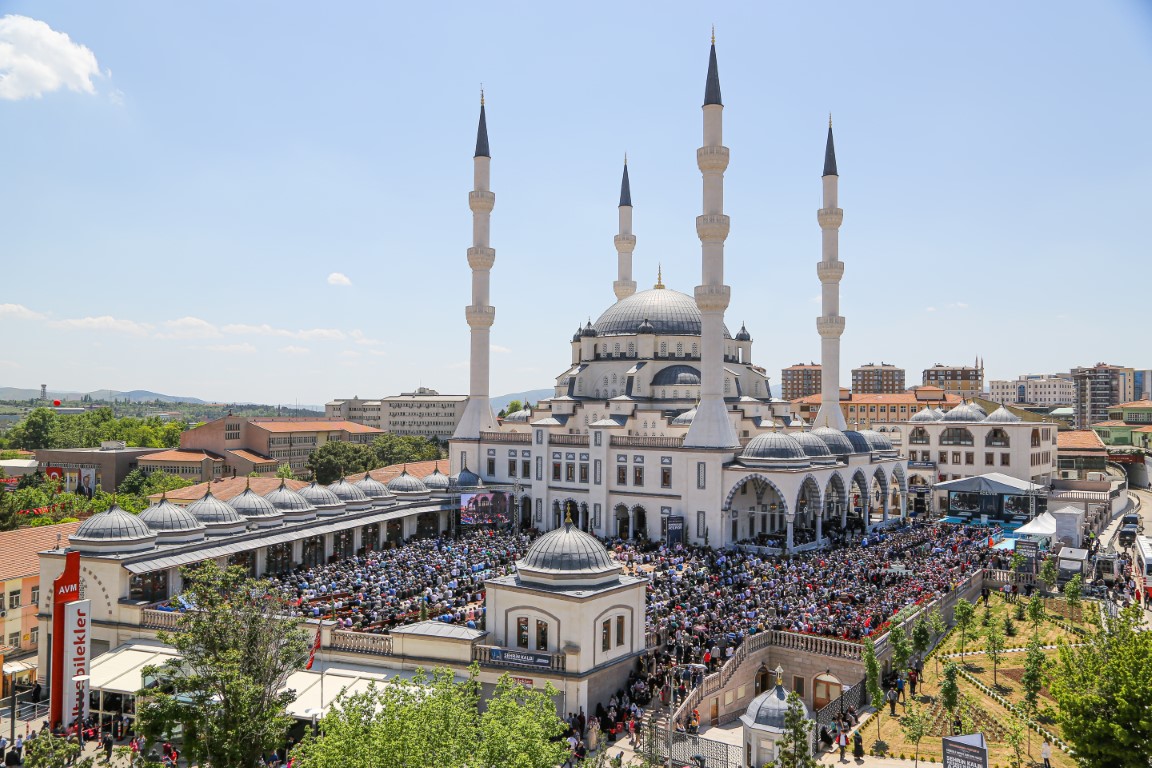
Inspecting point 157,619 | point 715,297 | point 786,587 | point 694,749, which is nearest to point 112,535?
point 157,619

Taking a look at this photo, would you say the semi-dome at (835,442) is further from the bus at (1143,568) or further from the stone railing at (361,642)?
the stone railing at (361,642)

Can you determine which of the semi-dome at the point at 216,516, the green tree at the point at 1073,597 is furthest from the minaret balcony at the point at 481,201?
the green tree at the point at 1073,597

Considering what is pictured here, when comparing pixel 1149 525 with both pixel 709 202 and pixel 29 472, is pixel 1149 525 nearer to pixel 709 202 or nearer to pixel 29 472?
pixel 709 202

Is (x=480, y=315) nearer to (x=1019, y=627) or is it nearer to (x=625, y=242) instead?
(x=625, y=242)

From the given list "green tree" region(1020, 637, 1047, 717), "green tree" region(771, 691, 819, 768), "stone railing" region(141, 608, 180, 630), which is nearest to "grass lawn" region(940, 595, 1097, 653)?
"green tree" region(1020, 637, 1047, 717)

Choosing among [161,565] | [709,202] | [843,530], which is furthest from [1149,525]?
[161,565]

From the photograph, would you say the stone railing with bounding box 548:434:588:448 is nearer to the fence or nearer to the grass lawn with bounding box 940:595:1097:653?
the grass lawn with bounding box 940:595:1097:653

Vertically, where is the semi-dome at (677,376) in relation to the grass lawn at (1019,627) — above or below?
above
